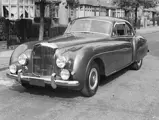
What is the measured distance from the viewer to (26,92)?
5574 mm

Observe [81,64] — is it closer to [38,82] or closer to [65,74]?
[65,74]

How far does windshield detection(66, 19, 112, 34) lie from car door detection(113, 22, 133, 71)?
29 centimetres

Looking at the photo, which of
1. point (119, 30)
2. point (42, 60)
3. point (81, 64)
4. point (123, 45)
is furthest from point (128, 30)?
point (42, 60)

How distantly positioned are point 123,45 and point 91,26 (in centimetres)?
102

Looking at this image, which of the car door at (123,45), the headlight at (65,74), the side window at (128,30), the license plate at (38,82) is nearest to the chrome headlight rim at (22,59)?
the license plate at (38,82)

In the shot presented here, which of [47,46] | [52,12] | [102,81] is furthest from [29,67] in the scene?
[52,12]

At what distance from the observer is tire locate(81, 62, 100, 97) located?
4973 mm

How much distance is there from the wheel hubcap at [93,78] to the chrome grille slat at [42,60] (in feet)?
2.90

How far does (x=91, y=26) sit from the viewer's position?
6.50 metres

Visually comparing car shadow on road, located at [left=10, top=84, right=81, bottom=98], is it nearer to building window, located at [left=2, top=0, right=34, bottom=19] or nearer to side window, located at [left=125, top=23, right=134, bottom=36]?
side window, located at [left=125, top=23, right=134, bottom=36]

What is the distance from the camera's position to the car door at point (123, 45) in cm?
630

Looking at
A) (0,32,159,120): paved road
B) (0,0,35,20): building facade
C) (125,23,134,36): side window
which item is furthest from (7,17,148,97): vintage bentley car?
(0,0,35,20): building facade

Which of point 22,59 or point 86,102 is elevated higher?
point 22,59

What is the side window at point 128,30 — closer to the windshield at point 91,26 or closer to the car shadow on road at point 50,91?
the windshield at point 91,26
